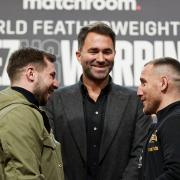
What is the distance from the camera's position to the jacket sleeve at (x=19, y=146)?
2.01 meters

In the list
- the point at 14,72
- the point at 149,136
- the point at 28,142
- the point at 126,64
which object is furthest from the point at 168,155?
the point at 126,64

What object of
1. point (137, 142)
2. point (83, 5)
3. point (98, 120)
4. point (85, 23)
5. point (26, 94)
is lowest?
point (137, 142)

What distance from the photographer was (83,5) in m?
4.14

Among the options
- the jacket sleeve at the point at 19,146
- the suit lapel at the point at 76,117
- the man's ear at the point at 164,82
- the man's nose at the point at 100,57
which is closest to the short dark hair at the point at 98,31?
the man's nose at the point at 100,57

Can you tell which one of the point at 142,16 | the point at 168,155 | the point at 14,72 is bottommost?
Answer: the point at 168,155

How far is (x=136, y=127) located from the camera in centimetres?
282

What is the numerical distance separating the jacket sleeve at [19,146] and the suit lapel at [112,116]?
28.7 inches

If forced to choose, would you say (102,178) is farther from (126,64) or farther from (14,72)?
(126,64)

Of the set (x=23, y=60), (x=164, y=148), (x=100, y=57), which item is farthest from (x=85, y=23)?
(x=164, y=148)

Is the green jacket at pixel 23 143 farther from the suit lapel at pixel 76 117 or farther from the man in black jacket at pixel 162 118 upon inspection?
the suit lapel at pixel 76 117

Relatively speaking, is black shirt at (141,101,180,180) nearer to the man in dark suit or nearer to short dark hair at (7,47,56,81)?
the man in dark suit

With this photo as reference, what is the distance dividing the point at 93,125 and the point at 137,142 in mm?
263

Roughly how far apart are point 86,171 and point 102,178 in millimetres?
96

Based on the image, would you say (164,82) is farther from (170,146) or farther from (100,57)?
(100,57)
